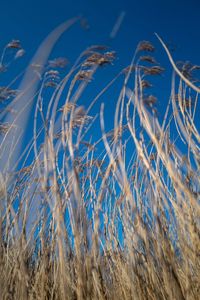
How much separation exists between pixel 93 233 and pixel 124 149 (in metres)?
0.58

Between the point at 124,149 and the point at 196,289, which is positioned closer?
the point at 196,289

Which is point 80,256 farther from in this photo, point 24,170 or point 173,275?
point 24,170

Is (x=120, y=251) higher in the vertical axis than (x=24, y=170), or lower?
lower

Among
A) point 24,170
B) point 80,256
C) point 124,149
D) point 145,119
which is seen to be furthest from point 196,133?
point 24,170

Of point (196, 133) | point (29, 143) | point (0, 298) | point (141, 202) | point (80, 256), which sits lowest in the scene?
point (0, 298)

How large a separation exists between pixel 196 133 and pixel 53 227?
0.85 meters

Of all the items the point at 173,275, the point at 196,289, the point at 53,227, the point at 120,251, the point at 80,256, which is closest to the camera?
the point at 173,275

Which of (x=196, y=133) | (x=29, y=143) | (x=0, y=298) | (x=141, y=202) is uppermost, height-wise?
(x=196, y=133)

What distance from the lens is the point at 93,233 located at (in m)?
1.54

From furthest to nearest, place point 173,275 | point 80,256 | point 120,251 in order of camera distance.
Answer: point 120,251, point 80,256, point 173,275

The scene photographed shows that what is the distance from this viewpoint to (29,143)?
191cm

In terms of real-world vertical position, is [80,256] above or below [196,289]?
above

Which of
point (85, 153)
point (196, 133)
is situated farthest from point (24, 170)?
point (196, 133)

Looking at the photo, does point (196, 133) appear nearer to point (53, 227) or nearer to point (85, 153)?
point (85, 153)
